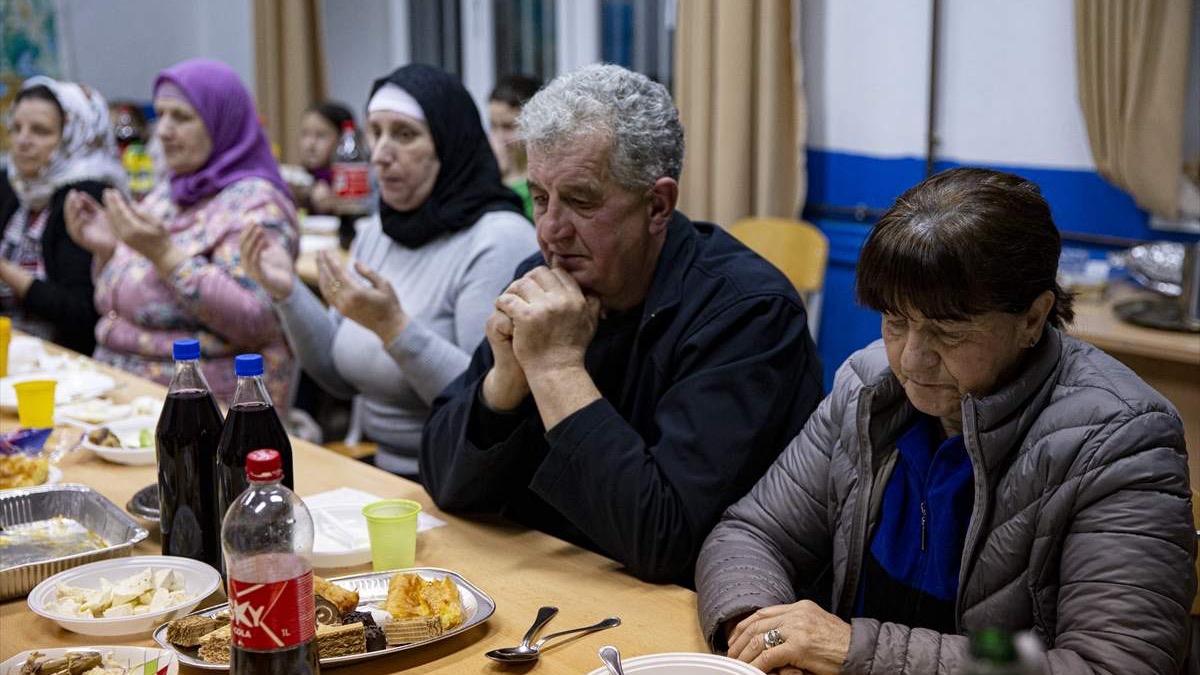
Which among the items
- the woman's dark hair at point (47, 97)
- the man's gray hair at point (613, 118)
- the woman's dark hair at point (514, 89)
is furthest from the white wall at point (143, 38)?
the man's gray hair at point (613, 118)

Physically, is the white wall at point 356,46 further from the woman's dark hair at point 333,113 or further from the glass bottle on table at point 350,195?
the glass bottle on table at point 350,195

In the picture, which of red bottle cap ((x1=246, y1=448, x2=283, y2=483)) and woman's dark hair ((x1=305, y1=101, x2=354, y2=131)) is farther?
woman's dark hair ((x1=305, y1=101, x2=354, y2=131))

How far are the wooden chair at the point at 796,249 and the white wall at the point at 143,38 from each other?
4.68 m

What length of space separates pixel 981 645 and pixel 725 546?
3.38 feet

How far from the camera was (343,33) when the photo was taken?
7.32m

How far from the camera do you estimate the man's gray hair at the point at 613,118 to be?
5.50 feet

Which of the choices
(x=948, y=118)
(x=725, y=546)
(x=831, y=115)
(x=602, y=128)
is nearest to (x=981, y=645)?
(x=725, y=546)

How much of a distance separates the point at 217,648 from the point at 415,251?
1.46 meters

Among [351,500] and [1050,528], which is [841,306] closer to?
[351,500]

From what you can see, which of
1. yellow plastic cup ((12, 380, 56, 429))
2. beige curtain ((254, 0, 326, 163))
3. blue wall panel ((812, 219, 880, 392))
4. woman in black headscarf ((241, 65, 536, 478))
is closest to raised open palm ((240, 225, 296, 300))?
woman in black headscarf ((241, 65, 536, 478))

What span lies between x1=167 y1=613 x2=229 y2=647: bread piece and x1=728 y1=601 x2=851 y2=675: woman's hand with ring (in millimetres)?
557

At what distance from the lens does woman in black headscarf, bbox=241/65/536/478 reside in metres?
2.50

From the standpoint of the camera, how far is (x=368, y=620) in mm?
1366

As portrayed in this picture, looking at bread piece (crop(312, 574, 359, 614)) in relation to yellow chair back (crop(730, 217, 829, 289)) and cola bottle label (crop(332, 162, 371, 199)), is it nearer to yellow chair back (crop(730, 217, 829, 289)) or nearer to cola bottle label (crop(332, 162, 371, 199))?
yellow chair back (crop(730, 217, 829, 289))
